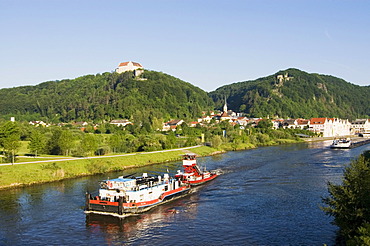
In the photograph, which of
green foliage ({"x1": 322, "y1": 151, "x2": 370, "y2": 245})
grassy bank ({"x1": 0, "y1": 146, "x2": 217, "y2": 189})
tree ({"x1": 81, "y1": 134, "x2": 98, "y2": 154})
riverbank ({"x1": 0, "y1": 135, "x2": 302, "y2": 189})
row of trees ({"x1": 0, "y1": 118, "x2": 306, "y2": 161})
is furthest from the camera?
tree ({"x1": 81, "y1": 134, "x2": 98, "y2": 154})

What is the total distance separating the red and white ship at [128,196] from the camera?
43281 millimetres

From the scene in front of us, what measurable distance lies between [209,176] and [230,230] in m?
27.1

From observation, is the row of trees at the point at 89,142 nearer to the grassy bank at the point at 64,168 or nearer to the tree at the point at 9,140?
the tree at the point at 9,140

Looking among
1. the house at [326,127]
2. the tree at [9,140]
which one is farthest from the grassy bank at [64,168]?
the house at [326,127]

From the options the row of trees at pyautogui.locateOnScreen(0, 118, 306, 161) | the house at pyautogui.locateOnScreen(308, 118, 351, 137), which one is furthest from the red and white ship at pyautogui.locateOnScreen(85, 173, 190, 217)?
the house at pyautogui.locateOnScreen(308, 118, 351, 137)

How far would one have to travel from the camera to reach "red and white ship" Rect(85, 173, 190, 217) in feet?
142

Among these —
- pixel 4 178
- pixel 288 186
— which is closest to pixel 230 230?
pixel 288 186

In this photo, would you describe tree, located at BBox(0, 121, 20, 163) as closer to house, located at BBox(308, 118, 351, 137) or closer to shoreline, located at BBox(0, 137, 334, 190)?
shoreline, located at BBox(0, 137, 334, 190)

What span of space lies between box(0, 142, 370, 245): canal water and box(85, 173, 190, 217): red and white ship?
0.95 meters

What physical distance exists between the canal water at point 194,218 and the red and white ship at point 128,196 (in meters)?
0.95

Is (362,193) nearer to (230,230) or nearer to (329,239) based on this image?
(329,239)

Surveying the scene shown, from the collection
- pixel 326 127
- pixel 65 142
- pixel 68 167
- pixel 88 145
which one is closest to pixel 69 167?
pixel 68 167

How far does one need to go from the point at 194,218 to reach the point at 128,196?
8443 millimetres

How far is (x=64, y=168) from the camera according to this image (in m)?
66.5
